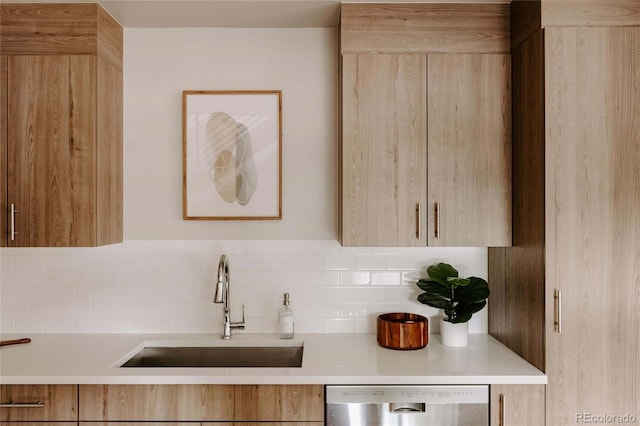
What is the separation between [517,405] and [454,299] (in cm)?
52

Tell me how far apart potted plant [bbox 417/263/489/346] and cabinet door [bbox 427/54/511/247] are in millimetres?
191

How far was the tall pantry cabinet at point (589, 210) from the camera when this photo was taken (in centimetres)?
180

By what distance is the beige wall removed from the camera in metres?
2.40

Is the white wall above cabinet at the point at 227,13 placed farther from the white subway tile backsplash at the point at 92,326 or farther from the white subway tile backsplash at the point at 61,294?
the white subway tile backsplash at the point at 92,326


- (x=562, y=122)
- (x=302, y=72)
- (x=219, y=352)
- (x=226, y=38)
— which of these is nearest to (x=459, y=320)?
(x=562, y=122)

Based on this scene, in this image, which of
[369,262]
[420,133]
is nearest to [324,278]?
[369,262]

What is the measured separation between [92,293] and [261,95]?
1.33 metres

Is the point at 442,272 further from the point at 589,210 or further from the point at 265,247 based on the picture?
the point at 265,247

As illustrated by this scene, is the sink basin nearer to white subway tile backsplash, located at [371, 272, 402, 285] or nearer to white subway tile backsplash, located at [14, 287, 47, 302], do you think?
white subway tile backsplash, located at [371, 272, 402, 285]

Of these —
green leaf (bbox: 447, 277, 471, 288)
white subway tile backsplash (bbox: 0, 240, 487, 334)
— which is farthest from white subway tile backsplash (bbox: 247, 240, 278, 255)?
green leaf (bbox: 447, 277, 471, 288)

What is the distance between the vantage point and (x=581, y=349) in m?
1.80

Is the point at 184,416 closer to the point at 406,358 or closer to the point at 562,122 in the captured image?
the point at 406,358

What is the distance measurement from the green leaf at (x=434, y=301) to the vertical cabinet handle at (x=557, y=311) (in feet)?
1.55

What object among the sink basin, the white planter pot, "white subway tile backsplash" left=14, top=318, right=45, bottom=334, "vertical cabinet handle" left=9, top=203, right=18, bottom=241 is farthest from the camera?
"white subway tile backsplash" left=14, top=318, right=45, bottom=334
